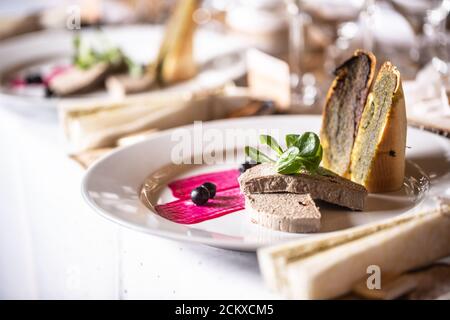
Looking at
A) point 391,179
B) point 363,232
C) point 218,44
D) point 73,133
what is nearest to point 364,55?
point 391,179

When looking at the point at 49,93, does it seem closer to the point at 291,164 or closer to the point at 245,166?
the point at 245,166

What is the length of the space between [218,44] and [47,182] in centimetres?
109

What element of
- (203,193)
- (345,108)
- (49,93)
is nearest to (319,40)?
(49,93)

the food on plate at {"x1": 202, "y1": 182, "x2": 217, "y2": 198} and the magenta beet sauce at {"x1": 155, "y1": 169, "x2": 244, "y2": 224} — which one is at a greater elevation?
the food on plate at {"x1": 202, "y1": 182, "x2": 217, "y2": 198}

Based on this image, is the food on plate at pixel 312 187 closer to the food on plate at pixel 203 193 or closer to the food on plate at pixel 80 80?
the food on plate at pixel 203 193

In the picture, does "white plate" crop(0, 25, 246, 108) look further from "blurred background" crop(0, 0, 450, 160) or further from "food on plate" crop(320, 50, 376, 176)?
"food on plate" crop(320, 50, 376, 176)

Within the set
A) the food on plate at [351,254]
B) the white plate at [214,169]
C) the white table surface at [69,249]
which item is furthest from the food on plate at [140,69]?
the food on plate at [351,254]

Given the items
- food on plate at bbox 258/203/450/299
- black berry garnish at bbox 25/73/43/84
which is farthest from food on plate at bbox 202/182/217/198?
black berry garnish at bbox 25/73/43/84

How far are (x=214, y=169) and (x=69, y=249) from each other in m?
0.37

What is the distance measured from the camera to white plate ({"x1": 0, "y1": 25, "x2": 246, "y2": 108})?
2.17m

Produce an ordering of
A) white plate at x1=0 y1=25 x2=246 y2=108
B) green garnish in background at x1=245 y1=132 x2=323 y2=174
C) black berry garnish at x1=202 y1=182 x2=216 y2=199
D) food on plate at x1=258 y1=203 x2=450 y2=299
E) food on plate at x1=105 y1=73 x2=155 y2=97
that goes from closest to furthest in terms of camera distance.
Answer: food on plate at x1=258 y1=203 x2=450 y2=299, green garnish in background at x1=245 y1=132 x2=323 y2=174, black berry garnish at x1=202 y1=182 x2=216 y2=199, food on plate at x1=105 y1=73 x2=155 y2=97, white plate at x1=0 y1=25 x2=246 y2=108

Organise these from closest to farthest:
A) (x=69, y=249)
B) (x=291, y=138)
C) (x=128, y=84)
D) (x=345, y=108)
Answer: (x=291, y=138) < (x=345, y=108) < (x=69, y=249) < (x=128, y=84)

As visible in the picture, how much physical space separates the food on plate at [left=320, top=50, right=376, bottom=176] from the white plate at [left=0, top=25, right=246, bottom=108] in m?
0.73

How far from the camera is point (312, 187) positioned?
3.73 ft
